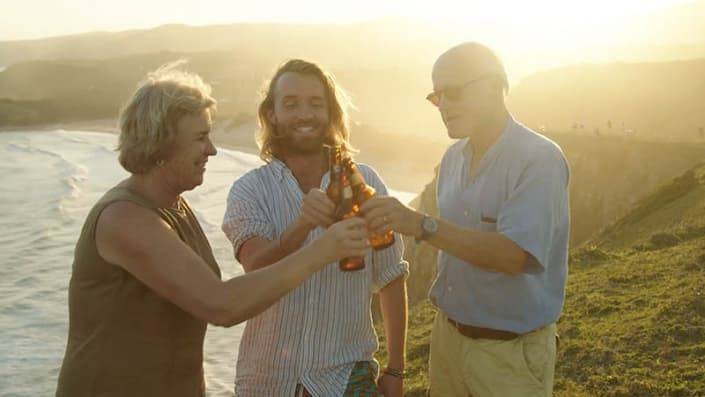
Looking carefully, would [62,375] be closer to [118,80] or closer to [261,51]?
[118,80]

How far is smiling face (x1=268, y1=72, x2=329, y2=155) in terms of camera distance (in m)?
4.17

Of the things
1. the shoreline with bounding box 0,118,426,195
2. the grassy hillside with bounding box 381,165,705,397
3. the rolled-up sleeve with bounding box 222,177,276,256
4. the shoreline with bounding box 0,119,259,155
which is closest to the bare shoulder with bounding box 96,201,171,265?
the rolled-up sleeve with bounding box 222,177,276,256

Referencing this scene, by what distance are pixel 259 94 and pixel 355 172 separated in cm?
95

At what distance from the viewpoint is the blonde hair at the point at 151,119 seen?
336cm

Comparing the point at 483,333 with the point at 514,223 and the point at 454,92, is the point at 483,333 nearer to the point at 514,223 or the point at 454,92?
the point at 514,223

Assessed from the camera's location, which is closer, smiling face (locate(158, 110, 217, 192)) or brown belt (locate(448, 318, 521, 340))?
smiling face (locate(158, 110, 217, 192))

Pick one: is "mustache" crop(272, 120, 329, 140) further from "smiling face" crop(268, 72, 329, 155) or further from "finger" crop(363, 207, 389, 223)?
"finger" crop(363, 207, 389, 223)

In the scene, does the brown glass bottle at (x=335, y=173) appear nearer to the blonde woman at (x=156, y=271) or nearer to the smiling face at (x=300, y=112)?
the smiling face at (x=300, y=112)

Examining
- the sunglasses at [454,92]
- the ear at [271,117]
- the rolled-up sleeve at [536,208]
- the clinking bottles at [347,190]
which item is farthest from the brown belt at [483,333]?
the ear at [271,117]

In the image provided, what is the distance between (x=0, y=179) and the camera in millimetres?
46125

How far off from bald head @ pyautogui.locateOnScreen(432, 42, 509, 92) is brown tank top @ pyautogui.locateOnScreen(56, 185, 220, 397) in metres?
1.62

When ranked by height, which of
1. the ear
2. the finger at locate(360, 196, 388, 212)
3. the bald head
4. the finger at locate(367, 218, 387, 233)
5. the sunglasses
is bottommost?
the finger at locate(367, 218, 387, 233)

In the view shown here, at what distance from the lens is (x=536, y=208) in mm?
3691

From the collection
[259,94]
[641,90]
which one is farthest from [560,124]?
[259,94]
